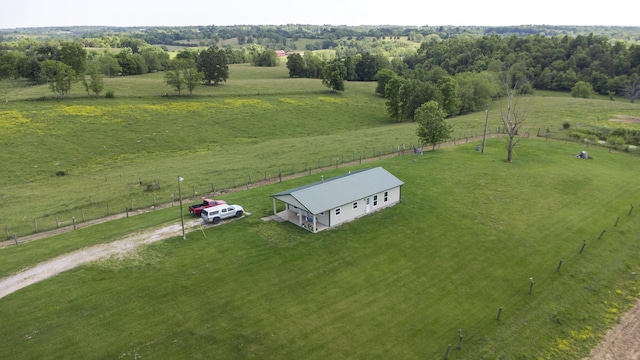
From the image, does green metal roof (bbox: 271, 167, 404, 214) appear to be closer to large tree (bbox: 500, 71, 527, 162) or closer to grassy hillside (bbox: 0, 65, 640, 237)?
grassy hillside (bbox: 0, 65, 640, 237)

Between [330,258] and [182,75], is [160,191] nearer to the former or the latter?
[330,258]

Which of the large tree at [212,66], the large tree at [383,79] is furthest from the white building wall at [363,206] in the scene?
the large tree at [212,66]

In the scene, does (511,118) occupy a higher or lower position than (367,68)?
lower

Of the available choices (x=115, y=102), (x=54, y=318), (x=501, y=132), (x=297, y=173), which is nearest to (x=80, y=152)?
(x=115, y=102)

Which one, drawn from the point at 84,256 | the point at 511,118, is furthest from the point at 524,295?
the point at 511,118

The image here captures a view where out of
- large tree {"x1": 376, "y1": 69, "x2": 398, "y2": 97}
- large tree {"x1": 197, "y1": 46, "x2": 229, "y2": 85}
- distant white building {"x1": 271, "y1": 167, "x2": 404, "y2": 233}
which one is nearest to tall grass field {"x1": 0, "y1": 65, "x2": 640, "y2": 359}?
distant white building {"x1": 271, "y1": 167, "x2": 404, "y2": 233}

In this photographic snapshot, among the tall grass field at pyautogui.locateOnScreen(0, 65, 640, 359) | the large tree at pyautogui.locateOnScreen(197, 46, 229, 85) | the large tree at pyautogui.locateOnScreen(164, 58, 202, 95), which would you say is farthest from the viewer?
the large tree at pyautogui.locateOnScreen(197, 46, 229, 85)
